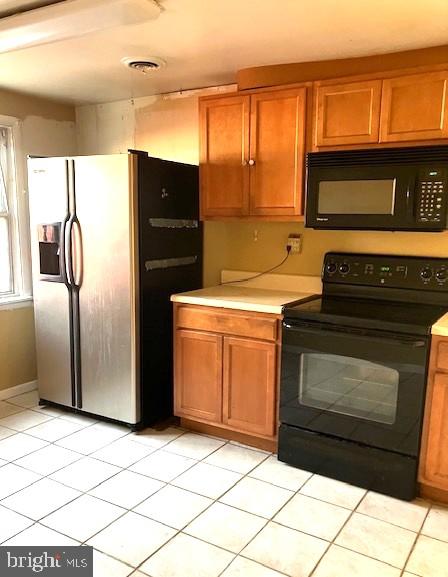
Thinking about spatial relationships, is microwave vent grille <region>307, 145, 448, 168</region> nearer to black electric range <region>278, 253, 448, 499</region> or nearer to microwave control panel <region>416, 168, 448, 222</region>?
microwave control panel <region>416, 168, 448, 222</region>

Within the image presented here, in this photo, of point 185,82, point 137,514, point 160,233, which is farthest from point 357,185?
point 137,514

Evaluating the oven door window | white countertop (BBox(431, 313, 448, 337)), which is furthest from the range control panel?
the oven door window

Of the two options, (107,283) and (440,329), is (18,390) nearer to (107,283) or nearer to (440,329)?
(107,283)

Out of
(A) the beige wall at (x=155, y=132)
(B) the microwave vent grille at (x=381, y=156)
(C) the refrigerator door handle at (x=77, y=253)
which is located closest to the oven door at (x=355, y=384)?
(B) the microwave vent grille at (x=381, y=156)

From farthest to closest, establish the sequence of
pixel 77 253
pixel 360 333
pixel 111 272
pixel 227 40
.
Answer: pixel 77 253 < pixel 111 272 < pixel 227 40 < pixel 360 333

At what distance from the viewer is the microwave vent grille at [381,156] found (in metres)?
2.31

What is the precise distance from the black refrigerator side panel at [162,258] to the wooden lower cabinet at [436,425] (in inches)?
63.5

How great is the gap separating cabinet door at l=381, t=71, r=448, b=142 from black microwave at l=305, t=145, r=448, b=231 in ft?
0.27

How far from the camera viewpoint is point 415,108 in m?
2.37

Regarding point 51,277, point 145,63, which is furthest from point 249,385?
point 145,63

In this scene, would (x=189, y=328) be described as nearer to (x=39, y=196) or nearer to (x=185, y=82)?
(x=39, y=196)

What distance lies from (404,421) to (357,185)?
1214 mm

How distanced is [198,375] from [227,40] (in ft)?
6.10

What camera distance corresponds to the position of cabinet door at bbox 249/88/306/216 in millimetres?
2684
